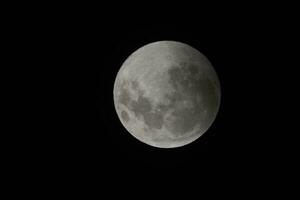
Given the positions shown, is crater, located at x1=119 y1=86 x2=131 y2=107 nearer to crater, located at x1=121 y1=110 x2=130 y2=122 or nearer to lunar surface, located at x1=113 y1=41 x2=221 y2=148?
lunar surface, located at x1=113 y1=41 x2=221 y2=148

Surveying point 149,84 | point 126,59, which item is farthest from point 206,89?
point 126,59

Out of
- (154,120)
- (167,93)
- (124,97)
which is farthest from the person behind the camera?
(124,97)

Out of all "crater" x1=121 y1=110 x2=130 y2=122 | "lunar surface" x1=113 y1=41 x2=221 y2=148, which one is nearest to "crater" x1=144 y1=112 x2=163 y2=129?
"lunar surface" x1=113 y1=41 x2=221 y2=148

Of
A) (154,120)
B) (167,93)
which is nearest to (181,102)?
(167,93)

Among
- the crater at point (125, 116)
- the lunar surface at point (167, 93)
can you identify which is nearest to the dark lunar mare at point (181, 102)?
the lunar surface at point (167, 93)

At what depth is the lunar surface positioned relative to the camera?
611cm

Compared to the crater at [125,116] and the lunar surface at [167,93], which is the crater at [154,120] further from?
the crater at [125,116]

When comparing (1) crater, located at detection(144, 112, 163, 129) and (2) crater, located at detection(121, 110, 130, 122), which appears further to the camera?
(2) crater, located at detection(121, 110, 130, 122)

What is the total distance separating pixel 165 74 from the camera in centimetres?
611

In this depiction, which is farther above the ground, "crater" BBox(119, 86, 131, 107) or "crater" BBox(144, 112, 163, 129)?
"crater" BBox(119, 86, 131, 107)

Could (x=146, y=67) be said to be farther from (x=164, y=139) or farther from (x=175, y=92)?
(x=164, y=139)

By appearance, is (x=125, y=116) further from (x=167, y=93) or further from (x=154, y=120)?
(x=167, y=93)

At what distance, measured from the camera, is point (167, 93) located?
19.9 feet

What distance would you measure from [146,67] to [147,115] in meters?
0.66
